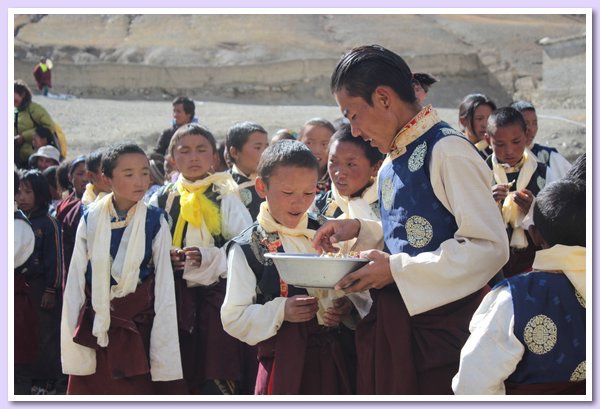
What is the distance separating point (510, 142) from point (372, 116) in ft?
9.35

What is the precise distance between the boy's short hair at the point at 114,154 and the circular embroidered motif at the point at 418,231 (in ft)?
7.63

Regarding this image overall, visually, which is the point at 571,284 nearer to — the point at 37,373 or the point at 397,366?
the point at 397,366

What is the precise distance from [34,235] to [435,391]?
13.0ft

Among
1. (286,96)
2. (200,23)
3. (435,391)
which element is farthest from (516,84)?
(435,391)

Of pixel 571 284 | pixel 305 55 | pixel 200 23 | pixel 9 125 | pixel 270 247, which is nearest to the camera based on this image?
pixel 571 284

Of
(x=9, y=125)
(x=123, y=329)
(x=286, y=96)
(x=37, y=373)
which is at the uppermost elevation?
(x=286, y=96)

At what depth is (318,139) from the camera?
251 inches

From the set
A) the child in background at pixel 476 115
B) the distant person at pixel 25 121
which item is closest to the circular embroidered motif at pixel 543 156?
the child in background at pixel 476 115

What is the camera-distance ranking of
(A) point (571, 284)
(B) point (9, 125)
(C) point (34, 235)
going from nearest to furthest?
1. (A) point (571, 284)
2. (B) point (9, 125)
3. (C) point (34, 235)

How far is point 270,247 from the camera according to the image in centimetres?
376

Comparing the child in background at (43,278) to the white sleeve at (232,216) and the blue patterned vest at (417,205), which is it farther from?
the blue patterned vest at (417,205)

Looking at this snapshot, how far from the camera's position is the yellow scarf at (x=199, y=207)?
530 cm

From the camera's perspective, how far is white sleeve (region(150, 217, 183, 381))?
4793 millimetres

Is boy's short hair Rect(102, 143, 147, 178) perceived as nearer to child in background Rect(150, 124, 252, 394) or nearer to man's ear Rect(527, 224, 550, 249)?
child in background Rect(150, 124, 252, 394)
